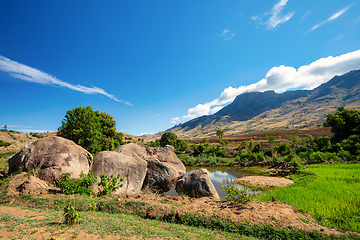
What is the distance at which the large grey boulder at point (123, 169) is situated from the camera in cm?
1263

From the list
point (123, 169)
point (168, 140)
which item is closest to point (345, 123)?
point (123, 169)

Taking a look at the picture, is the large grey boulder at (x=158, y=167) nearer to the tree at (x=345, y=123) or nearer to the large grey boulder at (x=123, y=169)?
the large grey boulder at (x=123, y=169)

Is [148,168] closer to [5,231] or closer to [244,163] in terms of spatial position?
[5,231]

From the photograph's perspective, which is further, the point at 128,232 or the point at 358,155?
the point at 358,155

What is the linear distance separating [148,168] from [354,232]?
1311 centimetres

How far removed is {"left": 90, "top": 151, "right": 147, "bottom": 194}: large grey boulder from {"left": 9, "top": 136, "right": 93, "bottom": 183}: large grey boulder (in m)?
0.87

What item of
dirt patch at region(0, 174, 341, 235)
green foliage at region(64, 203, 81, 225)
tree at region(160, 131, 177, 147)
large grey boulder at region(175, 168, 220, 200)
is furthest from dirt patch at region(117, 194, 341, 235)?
tree at region(160, 131, 177, 147)

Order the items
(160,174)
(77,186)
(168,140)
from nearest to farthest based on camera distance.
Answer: (77,186) → (160,174) → (168,140)

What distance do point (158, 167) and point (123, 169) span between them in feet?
10.6

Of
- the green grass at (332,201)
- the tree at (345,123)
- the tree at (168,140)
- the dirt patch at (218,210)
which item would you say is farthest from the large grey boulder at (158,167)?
the tree at (168,140)

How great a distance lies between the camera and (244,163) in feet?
108

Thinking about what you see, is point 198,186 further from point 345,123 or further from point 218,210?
point 345,123

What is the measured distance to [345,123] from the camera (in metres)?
31.2

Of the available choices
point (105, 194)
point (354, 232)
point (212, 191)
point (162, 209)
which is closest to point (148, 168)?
point (105, 194)
